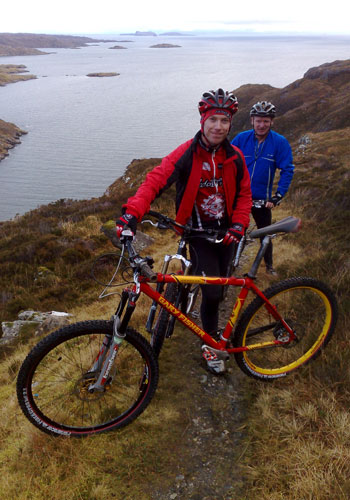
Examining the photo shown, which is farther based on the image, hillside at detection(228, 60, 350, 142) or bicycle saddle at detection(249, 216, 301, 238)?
hillside at detection(228, 60, 350, 142)

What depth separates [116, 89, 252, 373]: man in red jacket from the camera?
11.7 feet

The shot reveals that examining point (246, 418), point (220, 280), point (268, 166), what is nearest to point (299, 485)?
point (246, 418)

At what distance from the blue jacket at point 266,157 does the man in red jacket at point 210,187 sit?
202cm

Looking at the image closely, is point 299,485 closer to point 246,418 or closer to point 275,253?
point 246,418

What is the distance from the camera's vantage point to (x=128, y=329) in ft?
10.4

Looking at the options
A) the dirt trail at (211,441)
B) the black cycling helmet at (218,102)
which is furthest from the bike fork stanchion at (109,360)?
the black cycling helmet at (218,102)

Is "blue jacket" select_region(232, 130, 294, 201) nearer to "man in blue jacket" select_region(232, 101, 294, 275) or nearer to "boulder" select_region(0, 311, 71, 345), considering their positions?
"man in blue jacket" select_region(232, 101, 294, 275)

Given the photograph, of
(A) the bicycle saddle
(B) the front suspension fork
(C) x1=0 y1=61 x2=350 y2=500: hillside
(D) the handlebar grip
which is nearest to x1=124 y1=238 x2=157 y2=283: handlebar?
(D) the handlebar grip

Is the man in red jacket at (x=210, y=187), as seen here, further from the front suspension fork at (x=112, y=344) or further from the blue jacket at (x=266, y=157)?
the blue jacket at (x=266, y=157)

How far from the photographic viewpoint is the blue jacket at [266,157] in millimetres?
5664

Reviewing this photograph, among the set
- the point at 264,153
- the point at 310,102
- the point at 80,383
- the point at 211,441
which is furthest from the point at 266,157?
the point at 310,102

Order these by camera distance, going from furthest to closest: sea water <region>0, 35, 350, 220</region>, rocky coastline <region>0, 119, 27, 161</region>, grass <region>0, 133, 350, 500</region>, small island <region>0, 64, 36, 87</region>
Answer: small island <region>0, 64, 36, 87</region>, rocky coastline <region>0, 119, 27, 161</region>, sea water <region>0, 35, 350, 220</region>, grass <region>0, 133, 350, 500</region>

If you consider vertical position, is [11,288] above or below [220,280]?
below

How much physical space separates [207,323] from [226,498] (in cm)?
181
